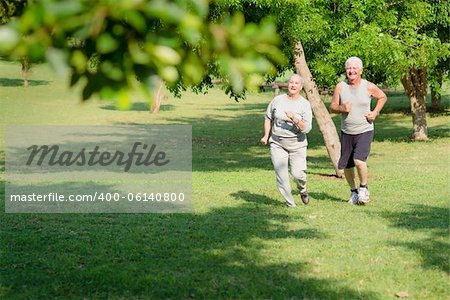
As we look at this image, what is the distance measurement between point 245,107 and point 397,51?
124 ft

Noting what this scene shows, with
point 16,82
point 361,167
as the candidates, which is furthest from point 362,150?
point 16,82

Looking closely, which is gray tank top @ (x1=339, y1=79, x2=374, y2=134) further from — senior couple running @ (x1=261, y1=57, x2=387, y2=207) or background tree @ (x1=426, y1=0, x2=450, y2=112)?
background tree @ (x1=426, y1=0, x2=450, y2=112)

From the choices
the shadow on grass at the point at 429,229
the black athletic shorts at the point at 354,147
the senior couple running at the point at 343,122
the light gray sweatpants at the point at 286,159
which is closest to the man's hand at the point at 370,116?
the senior couple running at the point at 343,122

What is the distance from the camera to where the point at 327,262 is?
8.52 m

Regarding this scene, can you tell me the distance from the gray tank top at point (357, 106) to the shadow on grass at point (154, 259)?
195cm

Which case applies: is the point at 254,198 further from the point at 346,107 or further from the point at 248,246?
the point at 248,246

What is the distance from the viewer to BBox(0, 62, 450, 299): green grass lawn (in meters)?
7.49

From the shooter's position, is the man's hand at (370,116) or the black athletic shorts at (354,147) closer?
the man's hand at (370,116)

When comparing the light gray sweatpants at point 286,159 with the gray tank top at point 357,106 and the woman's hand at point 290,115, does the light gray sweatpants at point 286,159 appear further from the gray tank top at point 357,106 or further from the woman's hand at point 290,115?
the gray tank top at point 357,106

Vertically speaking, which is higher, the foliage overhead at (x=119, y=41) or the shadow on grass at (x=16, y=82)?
the foliage overhead at (x=119, y=41)

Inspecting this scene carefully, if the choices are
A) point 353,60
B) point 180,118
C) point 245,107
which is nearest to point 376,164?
point 353,60

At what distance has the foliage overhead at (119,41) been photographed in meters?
2.24

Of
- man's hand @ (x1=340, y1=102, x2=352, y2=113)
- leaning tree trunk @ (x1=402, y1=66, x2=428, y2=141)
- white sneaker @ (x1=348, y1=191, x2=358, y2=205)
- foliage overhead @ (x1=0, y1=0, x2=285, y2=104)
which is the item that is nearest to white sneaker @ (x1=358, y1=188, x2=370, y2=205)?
white sneaker @ (x1=348, y1=191, x2=358, y2=205)

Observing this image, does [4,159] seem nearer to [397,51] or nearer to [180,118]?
[397,51]
